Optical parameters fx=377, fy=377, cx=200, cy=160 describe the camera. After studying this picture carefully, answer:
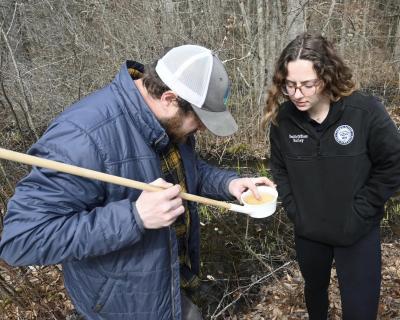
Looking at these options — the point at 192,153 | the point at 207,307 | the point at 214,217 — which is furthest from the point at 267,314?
the point at 192,153

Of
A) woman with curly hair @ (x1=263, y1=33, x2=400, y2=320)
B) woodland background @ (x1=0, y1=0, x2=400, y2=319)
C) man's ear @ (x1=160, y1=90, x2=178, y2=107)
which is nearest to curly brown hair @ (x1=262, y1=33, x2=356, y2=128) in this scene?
woman with curly hair @ (x1=263, y1=33, x2=400, y2=320)

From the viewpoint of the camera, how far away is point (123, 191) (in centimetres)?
155

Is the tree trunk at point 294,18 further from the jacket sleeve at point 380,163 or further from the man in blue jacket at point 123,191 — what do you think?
the man in blue jacket at point 123,191

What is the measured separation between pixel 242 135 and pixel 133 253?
5114mm

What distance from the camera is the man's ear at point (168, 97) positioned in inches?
60.4

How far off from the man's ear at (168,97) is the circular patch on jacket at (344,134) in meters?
1.02

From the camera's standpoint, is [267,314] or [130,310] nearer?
[130,310]

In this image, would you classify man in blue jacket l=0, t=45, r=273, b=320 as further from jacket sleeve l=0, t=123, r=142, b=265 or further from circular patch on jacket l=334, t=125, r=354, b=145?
circular patch on jacket l=334, t=125, r=354, b=145

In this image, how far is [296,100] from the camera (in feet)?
7.03

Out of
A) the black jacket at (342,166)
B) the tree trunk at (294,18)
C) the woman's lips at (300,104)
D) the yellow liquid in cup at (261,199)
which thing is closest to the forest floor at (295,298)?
the black jacket at (342,166)

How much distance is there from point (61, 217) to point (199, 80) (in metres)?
0.76

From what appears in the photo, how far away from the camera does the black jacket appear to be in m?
2.04

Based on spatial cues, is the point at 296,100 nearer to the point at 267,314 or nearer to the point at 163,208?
the point at 163,208

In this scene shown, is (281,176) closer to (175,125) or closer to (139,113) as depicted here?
(175,125)
